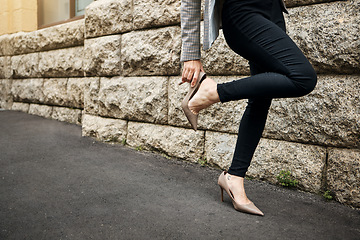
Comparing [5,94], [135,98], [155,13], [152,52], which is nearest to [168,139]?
[135,98]

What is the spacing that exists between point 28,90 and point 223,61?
495 cm

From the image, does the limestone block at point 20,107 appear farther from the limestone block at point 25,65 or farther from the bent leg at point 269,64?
the bent leg at point 269,64

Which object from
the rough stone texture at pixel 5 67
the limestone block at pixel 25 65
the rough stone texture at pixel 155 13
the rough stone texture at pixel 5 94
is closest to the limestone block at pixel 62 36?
the limestone block at pixel 25 65

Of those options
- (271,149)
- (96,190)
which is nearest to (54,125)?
(96,190)

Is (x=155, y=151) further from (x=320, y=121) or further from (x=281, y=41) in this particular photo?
(x=281, y=41)

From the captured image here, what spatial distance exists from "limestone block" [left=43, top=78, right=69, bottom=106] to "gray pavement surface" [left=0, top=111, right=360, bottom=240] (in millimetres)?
2246

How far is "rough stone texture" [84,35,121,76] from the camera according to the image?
3801 mm

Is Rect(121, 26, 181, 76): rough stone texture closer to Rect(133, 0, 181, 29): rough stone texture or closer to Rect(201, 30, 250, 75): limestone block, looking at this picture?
Rect(133, 0, 181, 29): rough stone texture

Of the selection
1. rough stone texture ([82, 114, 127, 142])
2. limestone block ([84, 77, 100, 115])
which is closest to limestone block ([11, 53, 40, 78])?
limestone block ([84, 77, 100, 115])

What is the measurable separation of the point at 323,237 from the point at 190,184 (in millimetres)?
1102

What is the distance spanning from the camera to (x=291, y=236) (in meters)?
1.70

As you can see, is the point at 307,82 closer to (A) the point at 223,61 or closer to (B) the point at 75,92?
(A) the point at 223,61

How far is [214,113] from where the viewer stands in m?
2.90

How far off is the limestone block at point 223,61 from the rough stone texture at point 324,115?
428mm
